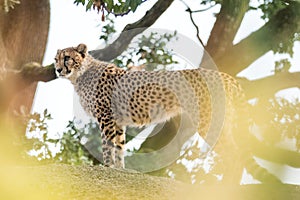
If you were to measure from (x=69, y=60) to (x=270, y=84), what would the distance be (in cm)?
346

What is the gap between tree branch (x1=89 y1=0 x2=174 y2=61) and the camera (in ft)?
31.9

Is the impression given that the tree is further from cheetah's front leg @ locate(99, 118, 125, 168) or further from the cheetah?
cheetah's front leg @ locate(99, 118, 125, 168)

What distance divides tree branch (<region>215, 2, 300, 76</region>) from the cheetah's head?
9.53 ft

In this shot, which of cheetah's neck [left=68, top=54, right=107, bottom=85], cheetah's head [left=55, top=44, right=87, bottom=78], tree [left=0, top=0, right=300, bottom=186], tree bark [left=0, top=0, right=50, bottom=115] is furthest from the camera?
tree bark [left=0, top=0, right=50, bottom=115]

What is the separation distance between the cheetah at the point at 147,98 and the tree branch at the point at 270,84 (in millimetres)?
2406

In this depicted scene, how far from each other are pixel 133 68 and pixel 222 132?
5.45ft

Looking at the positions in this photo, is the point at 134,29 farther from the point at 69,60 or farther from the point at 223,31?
the point at 69,60

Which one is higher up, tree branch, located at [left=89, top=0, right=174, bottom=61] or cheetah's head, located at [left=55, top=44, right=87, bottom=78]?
tree branch, located at [left=89, top=0, right=174, bottom=61]

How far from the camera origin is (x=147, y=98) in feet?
26.6

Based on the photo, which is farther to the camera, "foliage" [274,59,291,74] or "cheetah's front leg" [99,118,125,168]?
"foliage" [274,59,291,74]

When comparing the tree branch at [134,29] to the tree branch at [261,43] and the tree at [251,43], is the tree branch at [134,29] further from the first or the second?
the tree branch at [261,43]

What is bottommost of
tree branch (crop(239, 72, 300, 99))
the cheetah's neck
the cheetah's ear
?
the cheetah's neck

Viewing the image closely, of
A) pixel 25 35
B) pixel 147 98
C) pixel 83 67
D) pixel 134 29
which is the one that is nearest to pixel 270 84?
pixel 134 29

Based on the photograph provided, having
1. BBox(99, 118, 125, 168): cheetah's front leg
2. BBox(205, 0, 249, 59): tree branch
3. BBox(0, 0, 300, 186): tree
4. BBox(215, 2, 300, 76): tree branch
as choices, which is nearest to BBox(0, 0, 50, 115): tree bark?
BBox(0, 0, 300, 186): tree
